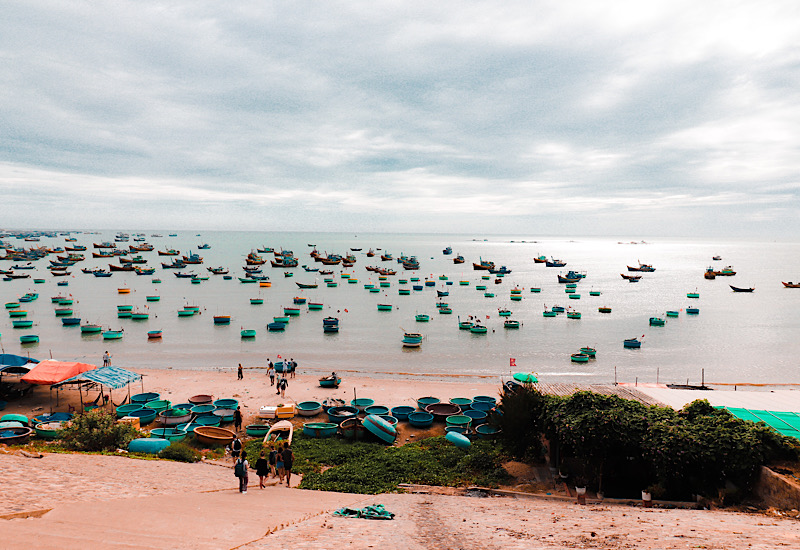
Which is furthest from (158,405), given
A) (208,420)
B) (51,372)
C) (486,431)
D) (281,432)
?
(486,431)

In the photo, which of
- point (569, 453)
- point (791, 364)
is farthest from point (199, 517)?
point (791, 364)

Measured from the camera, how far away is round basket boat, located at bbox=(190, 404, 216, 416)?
1022 inches

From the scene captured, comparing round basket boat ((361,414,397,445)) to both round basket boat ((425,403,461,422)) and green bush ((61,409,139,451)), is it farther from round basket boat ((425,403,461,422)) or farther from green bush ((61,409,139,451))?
green bush ((61,409,139,451))

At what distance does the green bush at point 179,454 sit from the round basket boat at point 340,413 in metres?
8.32

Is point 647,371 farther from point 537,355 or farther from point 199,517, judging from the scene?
point 199,517

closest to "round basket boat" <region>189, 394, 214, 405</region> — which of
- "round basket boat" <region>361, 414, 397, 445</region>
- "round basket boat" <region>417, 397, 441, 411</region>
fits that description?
"round basket boat" <region>361, 414, 397, 445</region>

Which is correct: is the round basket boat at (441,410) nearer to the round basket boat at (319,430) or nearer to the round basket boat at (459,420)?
the round basket boat at (459,420)

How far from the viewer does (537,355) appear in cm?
5256

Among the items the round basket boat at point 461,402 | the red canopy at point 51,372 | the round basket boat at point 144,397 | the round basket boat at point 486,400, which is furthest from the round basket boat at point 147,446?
the round basket boat at point 486,400

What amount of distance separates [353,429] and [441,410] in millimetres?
6220

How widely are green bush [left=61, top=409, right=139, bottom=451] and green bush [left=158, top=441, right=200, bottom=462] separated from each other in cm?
254

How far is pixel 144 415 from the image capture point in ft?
85.9

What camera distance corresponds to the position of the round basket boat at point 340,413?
26.5 metres

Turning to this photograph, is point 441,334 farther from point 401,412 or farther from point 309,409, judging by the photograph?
point 309,409
